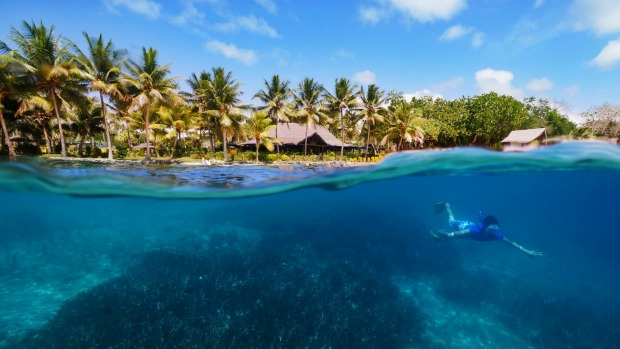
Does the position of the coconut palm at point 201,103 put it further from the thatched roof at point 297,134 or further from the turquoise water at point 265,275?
the turquoise water at point 265,275

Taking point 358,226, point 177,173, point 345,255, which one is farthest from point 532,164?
point 177,173

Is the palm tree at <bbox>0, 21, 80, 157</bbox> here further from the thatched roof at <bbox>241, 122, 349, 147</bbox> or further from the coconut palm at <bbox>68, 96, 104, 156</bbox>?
the thatched roof at <bbox>241, 122, 349, 147</bbox>

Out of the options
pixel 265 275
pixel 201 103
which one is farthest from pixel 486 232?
pixel 201 103

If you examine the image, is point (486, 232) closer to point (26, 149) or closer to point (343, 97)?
point (343, 97)

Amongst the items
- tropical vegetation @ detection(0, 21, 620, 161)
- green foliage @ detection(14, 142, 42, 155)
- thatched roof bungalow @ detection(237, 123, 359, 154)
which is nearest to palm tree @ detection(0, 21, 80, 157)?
tropical vegetation @ detection(0, 21, 620, 161)

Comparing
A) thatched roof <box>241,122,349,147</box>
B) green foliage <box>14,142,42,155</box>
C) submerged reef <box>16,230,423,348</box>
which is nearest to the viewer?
submerged reef <box>16,230,423,348</box>

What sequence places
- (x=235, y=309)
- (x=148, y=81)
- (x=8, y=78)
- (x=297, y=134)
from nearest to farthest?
(x=235, y=309)
(x=8, y=78)
(x=148, y=81)
(x=297, y=134)
